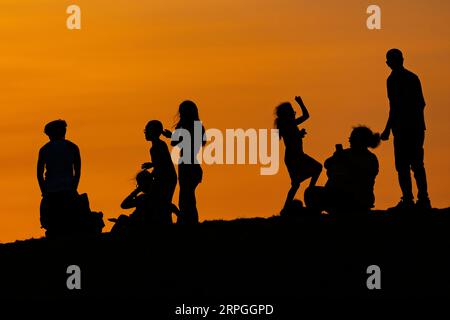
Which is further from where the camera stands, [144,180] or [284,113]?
[284,113]

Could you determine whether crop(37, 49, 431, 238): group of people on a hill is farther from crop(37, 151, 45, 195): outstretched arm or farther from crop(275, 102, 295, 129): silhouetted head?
crop(275, 102, 295, 129): silhouetted head

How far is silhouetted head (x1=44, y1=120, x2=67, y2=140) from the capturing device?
2923 cm

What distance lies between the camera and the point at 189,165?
97.4ft

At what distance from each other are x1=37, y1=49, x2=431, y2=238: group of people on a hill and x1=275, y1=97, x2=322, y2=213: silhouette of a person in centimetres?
77

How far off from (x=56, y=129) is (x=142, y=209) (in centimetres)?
200

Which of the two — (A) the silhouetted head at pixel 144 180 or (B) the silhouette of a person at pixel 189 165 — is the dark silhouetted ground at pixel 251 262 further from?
(A) the silhouetted head at pixel 144 180

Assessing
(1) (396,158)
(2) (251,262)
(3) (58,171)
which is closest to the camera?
(2) (251,262)

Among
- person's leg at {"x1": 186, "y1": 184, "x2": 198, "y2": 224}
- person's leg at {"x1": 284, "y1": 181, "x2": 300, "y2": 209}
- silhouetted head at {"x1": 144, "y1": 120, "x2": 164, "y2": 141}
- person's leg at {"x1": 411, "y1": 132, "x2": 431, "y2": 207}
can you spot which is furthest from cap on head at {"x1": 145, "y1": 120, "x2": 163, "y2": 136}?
person's leg at {"x1": 411, "y1": 132, "x2": 431, "y2": 207}

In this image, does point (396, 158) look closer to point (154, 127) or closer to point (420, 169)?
point (420, 169)

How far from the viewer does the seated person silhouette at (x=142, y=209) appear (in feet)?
97.7

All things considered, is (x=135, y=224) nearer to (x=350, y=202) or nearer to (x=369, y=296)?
(x=350, y=202)

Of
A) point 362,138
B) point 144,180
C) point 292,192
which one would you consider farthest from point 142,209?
point 362,138
